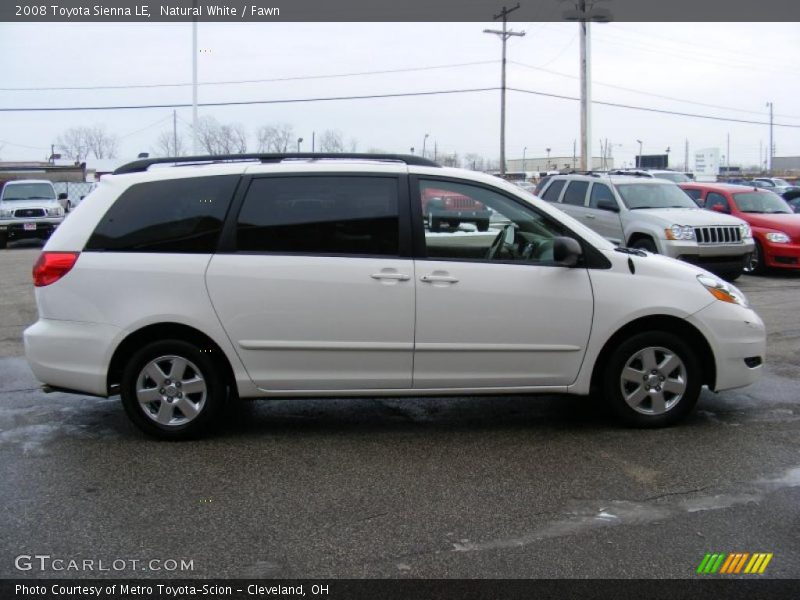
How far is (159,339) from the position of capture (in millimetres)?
5035

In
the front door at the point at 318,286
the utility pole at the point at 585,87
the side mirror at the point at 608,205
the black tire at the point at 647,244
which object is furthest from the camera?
the utility pole at the point at 585,87

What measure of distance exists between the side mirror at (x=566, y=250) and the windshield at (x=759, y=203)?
11.3 m

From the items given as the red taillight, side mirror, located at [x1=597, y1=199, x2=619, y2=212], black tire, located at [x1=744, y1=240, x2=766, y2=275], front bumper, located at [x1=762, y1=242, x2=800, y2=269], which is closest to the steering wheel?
the red taillight

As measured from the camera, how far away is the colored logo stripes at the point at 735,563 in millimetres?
3377

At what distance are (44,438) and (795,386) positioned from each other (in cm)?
590

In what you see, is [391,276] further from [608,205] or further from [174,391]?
[608,205]

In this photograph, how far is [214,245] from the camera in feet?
16.5

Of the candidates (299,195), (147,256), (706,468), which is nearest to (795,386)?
(706,468)

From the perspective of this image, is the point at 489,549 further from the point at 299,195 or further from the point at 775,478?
the point at 299,195

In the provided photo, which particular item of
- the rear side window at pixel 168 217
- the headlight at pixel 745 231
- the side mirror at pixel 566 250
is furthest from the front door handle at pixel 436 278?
the headlight at pixel 745 231

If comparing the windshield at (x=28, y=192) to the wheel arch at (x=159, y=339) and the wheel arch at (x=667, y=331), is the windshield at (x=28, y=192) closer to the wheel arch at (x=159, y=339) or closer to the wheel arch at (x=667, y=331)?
the wheel arch at (x=159, y=339)

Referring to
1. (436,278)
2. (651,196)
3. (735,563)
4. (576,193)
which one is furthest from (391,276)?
(576,193)

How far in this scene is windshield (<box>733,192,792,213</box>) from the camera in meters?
14.9

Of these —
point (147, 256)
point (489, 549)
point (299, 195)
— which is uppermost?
point (299, 195)
